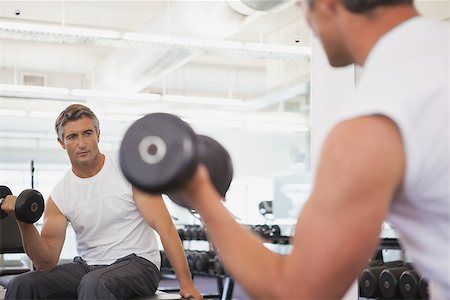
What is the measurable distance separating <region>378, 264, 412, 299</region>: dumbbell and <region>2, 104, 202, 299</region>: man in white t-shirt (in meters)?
2.17

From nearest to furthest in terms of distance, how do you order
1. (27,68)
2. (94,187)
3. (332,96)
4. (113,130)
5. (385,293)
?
1. (332,96)
2. (94,187)
3. (385,293)
4. (27,68)
5. (113,130)

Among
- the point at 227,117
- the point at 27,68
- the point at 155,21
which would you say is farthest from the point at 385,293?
the point at 27,68

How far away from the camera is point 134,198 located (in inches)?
108

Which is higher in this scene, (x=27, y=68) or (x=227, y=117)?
(x=27, y=68)

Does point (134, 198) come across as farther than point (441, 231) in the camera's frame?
Yes

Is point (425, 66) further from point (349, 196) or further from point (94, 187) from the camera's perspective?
point (94, 187)

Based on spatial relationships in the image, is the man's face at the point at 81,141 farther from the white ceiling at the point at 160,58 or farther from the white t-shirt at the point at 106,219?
the white ceiling at the point at 160,58

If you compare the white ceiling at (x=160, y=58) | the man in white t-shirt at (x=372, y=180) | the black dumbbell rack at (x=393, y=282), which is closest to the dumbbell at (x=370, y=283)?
the black dumbbell rack at (x=393, y=282)

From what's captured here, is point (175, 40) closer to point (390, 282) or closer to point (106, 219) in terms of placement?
point (390, 282)

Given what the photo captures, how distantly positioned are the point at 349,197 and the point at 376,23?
29cm

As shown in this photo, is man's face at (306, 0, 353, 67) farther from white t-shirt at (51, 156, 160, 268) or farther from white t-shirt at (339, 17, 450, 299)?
white t-shirt at (51, 156, 160, 268)

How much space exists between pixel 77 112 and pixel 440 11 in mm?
3033

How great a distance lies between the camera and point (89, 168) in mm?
2881

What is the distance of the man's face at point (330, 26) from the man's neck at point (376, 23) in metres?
0.02
